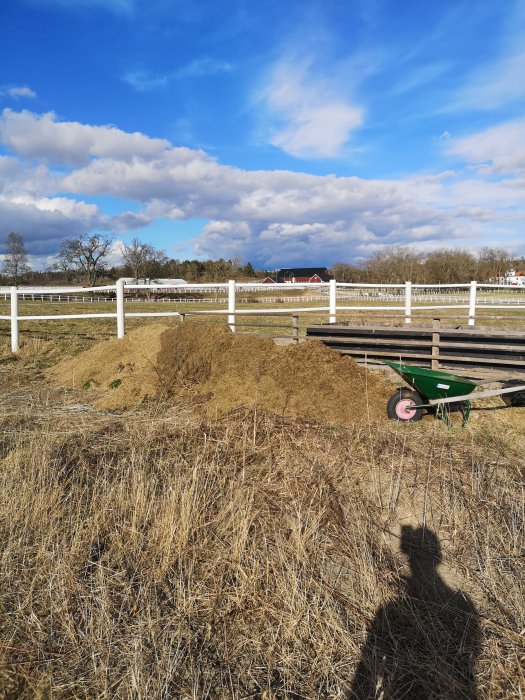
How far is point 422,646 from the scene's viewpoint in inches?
97.7

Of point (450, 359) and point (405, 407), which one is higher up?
point (450, 359)

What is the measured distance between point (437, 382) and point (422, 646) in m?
3.70

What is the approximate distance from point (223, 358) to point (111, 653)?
213 inches

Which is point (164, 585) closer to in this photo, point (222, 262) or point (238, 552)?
point (238, 552)

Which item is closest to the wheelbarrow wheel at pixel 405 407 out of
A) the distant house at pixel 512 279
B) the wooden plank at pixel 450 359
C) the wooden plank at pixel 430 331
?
the wooden plank at pixel 450 359

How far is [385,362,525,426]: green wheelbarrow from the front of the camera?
5758 millimetres

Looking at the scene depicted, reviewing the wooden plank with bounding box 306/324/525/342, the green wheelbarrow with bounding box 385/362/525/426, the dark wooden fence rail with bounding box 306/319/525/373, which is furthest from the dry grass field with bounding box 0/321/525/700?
the wooden plank with bounding box 306/324/525/342

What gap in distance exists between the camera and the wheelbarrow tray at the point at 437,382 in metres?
5.76

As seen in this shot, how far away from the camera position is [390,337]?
835cm

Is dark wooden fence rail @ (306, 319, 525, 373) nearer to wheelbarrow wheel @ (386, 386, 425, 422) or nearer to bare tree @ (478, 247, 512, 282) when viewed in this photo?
wheelbarrow wheel @ (386, 386, 425, 422)

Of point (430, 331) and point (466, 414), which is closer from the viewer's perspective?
point (466, 414)

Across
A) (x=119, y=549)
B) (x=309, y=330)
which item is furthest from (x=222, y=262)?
(x=119, y=549)

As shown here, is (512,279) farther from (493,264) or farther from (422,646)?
(422,646)

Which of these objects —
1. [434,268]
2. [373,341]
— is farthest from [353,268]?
[373,341]
